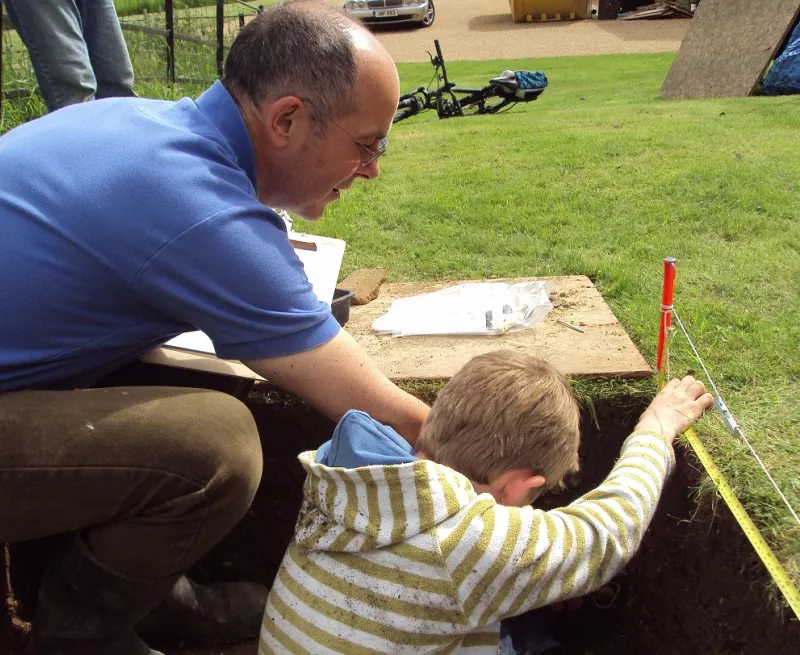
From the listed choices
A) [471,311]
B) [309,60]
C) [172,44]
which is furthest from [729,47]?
[309,60]

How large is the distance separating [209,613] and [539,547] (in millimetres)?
1053

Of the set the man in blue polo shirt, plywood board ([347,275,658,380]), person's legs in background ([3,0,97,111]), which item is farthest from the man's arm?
person's legs in background ([3,0,97,111])

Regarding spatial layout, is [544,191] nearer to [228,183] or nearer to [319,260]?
[319,260]

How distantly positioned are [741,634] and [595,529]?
0.56m

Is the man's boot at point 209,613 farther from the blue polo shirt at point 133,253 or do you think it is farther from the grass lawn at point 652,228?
the grass lawn at point 652,228

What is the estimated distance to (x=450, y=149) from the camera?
618cm

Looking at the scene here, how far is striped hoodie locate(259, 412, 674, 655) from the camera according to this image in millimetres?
1350

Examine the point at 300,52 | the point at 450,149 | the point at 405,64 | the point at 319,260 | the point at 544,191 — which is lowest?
the point at 405,64

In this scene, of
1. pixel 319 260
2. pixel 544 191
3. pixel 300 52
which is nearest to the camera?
pixel 300 52

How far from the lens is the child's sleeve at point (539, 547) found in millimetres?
1357

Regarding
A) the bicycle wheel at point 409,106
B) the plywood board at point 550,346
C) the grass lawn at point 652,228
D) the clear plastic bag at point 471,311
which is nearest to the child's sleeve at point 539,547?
the grass lawn at point 652,228

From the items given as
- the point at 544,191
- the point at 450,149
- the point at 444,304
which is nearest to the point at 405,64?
the point at 450,149

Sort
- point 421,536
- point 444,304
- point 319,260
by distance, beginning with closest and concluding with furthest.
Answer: point 421,536
point 319,260
point 444,304

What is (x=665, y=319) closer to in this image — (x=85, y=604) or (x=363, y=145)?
(x=363, y=145)
